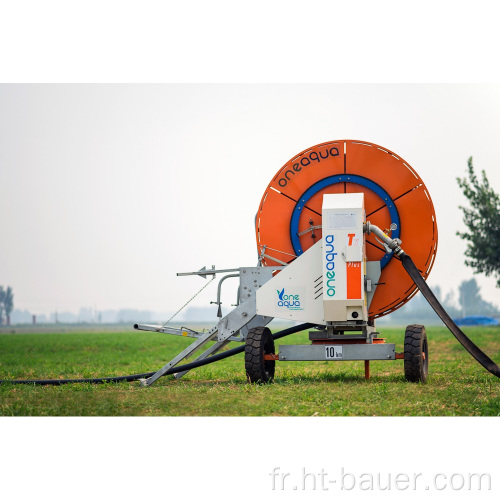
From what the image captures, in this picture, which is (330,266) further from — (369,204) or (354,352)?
(369,204)

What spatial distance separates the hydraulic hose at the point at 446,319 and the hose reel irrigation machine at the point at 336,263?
14mm

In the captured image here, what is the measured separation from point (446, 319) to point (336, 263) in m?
1.60

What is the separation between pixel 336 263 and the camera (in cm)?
941

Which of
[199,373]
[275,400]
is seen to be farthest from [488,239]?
[275,400]

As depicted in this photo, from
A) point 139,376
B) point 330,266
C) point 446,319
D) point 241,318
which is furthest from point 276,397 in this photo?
point 139,376

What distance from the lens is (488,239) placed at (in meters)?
36.8

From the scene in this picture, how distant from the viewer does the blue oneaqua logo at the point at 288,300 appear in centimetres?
985

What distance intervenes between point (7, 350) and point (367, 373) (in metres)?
17.5

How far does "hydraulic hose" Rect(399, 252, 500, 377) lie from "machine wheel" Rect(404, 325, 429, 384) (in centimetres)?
46

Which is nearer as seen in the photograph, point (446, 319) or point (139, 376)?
point (446, 319)

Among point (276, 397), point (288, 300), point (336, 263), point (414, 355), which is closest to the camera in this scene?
point (276, 397)

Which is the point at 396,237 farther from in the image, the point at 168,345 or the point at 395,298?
the point at 168,345

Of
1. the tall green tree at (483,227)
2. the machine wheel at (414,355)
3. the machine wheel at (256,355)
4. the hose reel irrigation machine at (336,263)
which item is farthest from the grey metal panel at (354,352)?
the tall green tree at (483,227)

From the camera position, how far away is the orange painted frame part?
10234 mm
